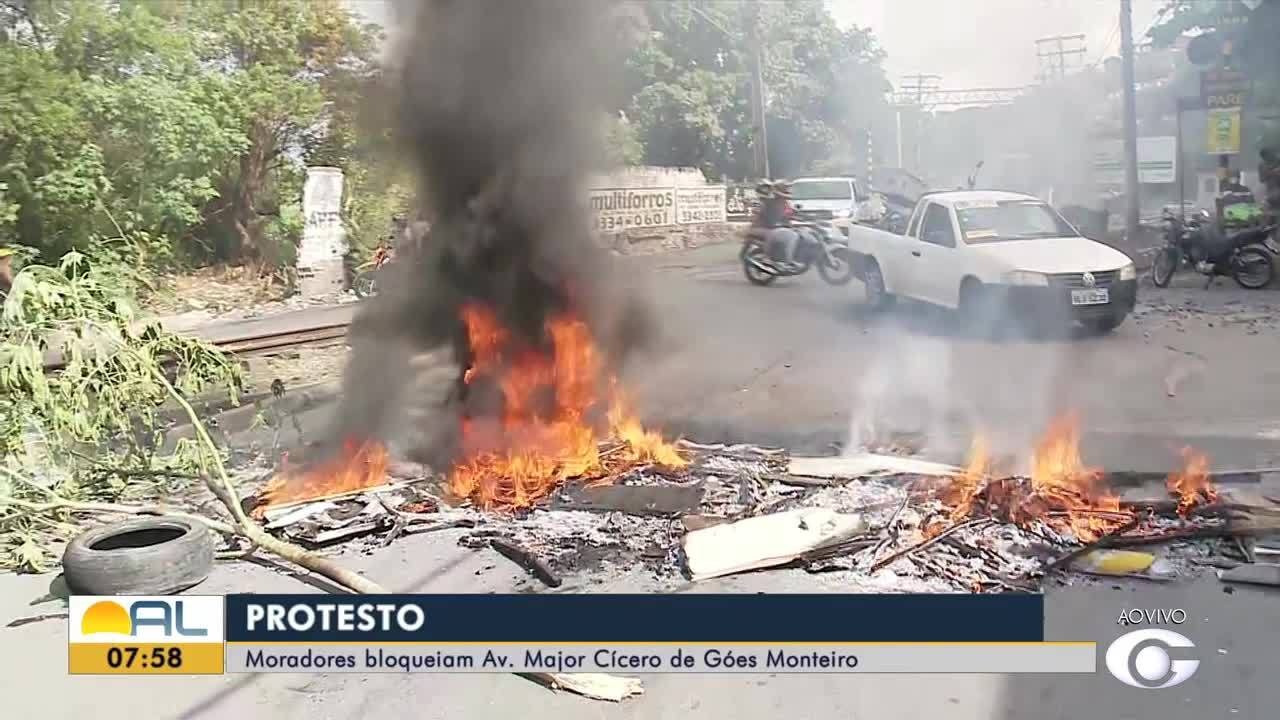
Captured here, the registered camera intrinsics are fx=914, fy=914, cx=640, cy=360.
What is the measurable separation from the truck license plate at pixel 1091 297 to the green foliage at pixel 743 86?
232cm

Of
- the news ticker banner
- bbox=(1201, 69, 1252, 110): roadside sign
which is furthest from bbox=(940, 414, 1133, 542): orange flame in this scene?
bbox=(1201, 69, 1252, 110): roadside sign

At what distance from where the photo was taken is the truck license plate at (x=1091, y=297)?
8.02 meters

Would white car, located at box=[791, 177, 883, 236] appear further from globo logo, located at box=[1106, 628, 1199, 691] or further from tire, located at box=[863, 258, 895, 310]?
globo logo, located at box=[1106, 628, 1199, 691]

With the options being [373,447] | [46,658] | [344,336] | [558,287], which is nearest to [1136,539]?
[558,287]

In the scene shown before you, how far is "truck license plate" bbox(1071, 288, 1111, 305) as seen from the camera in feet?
26.3

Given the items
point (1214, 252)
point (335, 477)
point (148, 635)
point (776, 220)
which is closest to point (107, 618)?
point (148, 635)

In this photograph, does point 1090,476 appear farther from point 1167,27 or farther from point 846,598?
point 1167,27

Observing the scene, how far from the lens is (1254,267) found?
11.0 m

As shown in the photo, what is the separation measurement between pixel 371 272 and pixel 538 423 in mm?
3878

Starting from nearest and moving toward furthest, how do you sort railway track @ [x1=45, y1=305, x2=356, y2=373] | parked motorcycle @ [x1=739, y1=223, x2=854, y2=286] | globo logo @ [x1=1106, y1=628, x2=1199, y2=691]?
globo logo @ [x1=1106, y1=628, x2=1199, y2=691] < railway track @ [x1=45, y1=305, x2=356, y2=373] < parked motorcycle @ [x1=739, y1=223, x2=854, y2=286]

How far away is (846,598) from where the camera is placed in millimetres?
3287

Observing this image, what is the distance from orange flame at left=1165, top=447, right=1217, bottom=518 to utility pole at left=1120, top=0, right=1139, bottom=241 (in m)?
3.86

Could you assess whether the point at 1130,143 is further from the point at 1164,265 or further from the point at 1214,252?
the point at 1214,252

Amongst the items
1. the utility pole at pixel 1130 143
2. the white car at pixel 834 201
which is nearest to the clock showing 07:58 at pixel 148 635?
the white car at pixel 834 201
